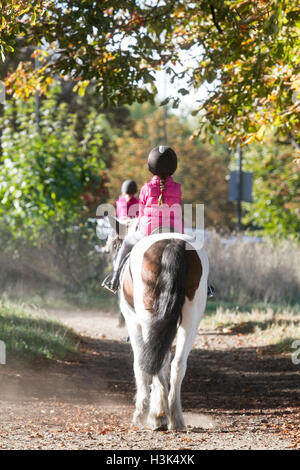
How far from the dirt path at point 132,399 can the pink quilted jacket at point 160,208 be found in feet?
5.68

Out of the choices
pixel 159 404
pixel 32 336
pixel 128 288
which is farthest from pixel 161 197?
pixel 32 336

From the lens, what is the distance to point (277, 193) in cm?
2378

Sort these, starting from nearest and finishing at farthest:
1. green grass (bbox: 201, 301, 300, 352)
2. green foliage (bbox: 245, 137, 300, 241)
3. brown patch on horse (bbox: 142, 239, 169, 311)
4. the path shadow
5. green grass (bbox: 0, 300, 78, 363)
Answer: brown patch on horse (bbox: 142, 239, 169, 311) < the path shadow < green grass (bbox: 0, 300, 78, 363) < green grass (bbox: 201, 301, 300, 352) < green foliage (bbox: 245, 137, 300, 241)

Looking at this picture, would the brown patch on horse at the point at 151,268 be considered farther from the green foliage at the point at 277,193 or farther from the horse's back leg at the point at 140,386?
the green foliage at the point at 277,193

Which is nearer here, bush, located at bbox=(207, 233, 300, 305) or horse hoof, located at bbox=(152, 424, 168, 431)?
horse hoof, located at bbox=(152, 424, 168, 431)

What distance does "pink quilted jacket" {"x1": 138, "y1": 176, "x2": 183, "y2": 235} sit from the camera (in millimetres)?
6078

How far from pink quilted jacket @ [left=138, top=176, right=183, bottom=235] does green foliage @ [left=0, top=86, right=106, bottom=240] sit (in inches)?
339

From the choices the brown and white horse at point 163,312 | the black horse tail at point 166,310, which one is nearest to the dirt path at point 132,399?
the brown and white horse at point 163,312

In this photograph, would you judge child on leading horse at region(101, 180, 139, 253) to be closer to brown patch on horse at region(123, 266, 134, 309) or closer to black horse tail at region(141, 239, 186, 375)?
brown patch on horse at region(123, 266, 134, 309)

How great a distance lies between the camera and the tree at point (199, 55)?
25.5 ft

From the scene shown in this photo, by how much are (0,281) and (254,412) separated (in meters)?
9.51

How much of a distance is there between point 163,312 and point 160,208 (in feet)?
3.25

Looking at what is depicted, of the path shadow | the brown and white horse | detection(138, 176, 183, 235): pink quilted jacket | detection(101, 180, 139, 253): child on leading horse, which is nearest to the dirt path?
the path shadow

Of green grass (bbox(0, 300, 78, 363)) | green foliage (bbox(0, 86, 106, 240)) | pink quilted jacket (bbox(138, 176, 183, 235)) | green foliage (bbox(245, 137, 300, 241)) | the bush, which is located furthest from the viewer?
green foliage (bbox(245, 137, 300, 241))
